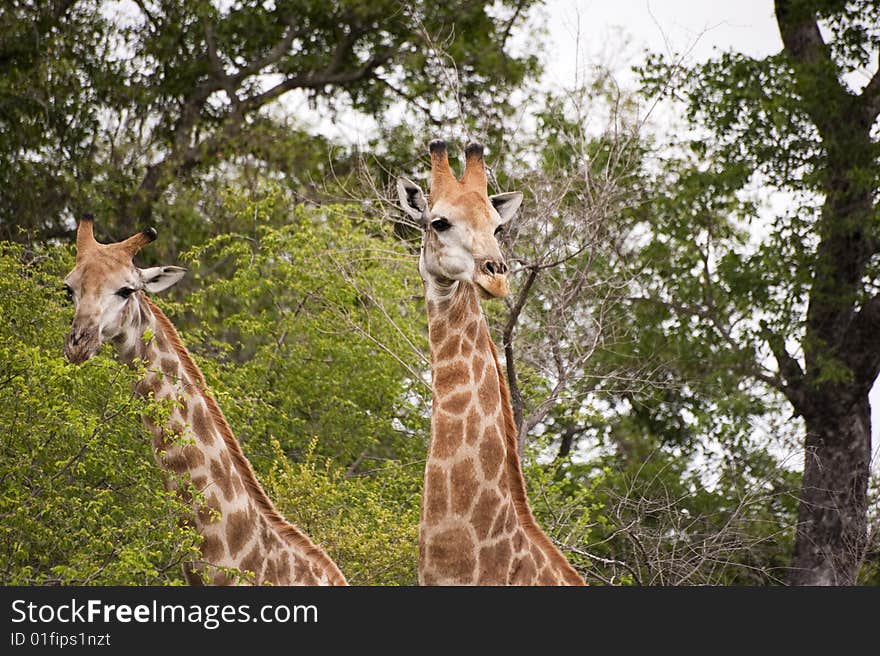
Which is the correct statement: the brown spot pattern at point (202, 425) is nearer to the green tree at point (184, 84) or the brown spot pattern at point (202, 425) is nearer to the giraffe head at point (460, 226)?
the giraffe head at point (460, 226)

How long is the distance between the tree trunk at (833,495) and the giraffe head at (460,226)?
8.59 m

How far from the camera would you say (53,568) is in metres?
9.23

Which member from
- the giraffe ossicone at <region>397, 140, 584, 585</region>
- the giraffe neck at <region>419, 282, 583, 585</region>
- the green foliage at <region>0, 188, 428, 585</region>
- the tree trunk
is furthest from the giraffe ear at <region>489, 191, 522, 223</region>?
the tree trunk

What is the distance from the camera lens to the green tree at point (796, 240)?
20.5 m

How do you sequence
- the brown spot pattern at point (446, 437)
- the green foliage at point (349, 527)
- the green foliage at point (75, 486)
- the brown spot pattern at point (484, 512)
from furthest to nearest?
1. the green foliage at point (349, 527)
2. the green foliage at point (75, 486)
3. the brown spot pattern at point (446, 437)
4. the brown spot pattern at point (484, 512)

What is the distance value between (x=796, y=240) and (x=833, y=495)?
3658mm

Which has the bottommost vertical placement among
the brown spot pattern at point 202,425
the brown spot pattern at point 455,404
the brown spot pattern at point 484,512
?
the brown spot pattern at point 484,512

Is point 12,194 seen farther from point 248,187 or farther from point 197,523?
point 197,523

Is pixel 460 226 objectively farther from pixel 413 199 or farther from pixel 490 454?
pixel 490 454

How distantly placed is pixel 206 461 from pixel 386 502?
16.1 ft

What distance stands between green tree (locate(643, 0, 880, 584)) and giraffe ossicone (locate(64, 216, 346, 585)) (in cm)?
1154

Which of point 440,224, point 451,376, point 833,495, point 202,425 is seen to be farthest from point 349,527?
point 833,495

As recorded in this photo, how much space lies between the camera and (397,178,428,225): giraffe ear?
9.45 m

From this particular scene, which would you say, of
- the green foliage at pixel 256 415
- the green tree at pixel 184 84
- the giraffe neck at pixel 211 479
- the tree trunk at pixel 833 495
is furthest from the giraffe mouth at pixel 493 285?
the green tree at pixel 184 84
